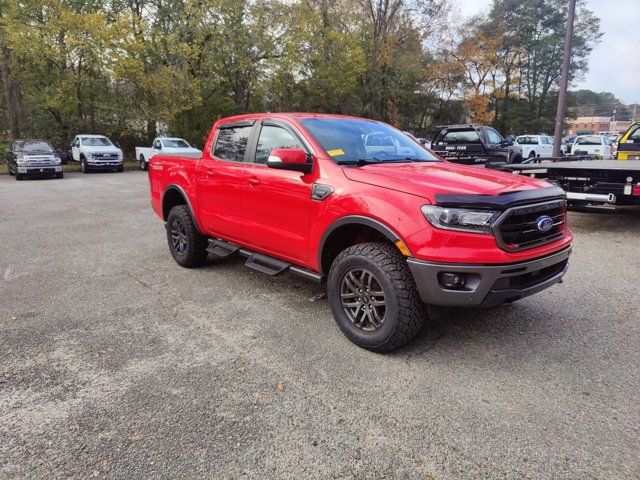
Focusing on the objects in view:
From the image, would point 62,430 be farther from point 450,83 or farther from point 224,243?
point 450,83

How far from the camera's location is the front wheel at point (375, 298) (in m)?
3.12

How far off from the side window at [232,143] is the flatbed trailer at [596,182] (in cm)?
477

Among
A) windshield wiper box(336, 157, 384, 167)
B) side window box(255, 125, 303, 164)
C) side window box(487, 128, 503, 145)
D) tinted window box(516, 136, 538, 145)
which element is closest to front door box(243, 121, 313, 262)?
side window box(255, 125, 303, 164)

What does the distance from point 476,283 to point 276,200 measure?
194cm

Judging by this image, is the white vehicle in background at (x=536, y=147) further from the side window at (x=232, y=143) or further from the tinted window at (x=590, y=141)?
the side window at (x=232, y=143)

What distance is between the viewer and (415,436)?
2.44m

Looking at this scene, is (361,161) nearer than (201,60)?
Yes

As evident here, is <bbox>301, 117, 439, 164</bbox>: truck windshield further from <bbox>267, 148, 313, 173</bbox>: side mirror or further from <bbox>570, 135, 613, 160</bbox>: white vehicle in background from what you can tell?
<bbox>570, 135, 613, 160</bbox>: white vehicle in background

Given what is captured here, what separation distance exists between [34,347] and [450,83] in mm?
42659

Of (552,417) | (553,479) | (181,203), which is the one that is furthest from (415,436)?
(181,203)

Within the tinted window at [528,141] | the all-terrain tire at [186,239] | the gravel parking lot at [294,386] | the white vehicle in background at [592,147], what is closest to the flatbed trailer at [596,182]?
the gravel parking lot at [294,386]

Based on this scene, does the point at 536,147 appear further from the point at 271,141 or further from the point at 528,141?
the point at 271,141

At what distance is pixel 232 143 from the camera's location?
482 cm

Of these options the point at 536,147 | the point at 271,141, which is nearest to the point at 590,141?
the point at 536,147
